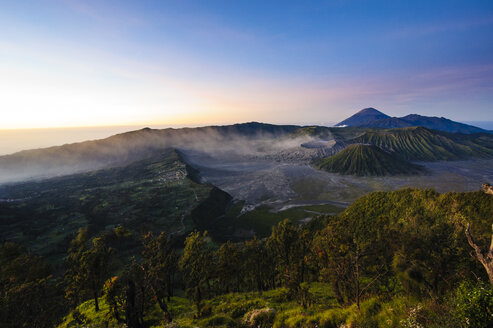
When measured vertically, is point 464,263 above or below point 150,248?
below

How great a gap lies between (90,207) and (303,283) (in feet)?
401

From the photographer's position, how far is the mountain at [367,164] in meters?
160

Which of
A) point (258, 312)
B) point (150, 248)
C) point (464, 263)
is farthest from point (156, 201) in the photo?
point (464, 263)

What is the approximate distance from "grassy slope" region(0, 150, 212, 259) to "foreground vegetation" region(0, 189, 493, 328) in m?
41.2

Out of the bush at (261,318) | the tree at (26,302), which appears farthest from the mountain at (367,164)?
the tree at (26,302)

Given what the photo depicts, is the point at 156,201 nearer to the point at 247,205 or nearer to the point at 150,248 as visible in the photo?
the point at 247,205

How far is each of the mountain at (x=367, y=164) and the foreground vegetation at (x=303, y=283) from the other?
13100 centimetres

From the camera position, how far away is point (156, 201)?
369 feet

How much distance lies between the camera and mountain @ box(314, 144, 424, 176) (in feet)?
525

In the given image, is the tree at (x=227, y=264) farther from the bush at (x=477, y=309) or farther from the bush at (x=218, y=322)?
the bush at (x=477, y=309)

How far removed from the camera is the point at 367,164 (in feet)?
553

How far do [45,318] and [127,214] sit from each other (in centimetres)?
8192

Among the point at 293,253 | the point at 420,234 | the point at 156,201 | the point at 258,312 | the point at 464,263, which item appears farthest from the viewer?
the point at 156,201

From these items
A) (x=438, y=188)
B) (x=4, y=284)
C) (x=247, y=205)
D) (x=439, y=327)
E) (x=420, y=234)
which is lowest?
(x=247, y=205)
